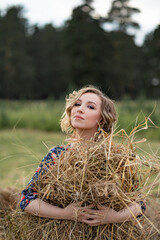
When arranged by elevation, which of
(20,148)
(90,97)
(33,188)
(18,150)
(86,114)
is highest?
(90,97)

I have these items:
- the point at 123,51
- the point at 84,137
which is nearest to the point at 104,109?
the point at 84,137

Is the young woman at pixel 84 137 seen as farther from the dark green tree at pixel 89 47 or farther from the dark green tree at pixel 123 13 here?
the dark green tree at pixel 123 13

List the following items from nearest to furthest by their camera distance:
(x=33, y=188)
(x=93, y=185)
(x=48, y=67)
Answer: (x=93, y=185) < (x=33, y=188) < (x=48, y=67)

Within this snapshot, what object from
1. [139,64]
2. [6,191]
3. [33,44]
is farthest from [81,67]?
[6,191]

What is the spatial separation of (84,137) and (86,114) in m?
0.17

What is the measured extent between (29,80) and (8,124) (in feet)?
77.8

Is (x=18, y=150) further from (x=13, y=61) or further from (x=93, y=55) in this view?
(x=13, y=61)

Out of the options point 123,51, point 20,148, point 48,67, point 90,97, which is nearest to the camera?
point 90,97

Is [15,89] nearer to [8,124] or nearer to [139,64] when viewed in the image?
[139,64]

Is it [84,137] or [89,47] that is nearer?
[84,137]

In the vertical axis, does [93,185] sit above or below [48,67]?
below

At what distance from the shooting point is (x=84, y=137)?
2.28 metres

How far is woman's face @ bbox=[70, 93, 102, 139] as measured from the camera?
2.20m

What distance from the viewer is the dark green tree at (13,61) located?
30312 mm
